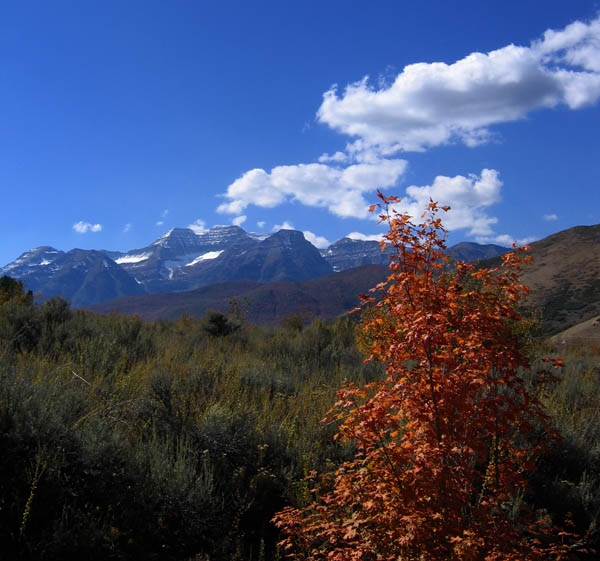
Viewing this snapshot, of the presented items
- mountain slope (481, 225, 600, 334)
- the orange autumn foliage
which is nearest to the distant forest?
the orange autumn foliage

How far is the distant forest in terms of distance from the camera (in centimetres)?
385

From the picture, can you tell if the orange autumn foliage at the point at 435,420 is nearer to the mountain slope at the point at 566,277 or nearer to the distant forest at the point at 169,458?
the distant forest at the point at 169,458

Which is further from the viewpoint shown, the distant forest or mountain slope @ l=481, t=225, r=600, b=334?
mountain slope @ l=481, t=225, r=600, b=334

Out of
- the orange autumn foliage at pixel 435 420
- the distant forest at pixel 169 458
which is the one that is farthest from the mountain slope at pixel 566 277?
the orange autumn foliage at pixel 435 420

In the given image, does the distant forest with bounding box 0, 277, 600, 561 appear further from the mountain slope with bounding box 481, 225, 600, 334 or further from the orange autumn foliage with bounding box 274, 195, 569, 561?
the mountain slope with bounding box 481, 225, 600, 334

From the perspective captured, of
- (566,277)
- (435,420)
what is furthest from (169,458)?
(566,277)

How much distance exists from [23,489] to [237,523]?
1772 mm

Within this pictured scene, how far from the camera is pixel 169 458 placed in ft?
15.5

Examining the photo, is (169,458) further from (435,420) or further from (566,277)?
(566,277)

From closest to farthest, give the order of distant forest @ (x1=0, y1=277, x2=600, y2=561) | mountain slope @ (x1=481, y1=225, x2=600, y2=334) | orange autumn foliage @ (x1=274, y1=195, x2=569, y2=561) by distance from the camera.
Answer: orange autumn foliage @ (x1=274, y1=195, x2=569, y2=561) < distant forest @ (x1=0, y1=277, x2=600, y2=561) < mountain slope @ (x1=481, y1=225, x2=600, y2=334)

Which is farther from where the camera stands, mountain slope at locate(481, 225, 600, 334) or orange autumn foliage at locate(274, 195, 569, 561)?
mountain slope at locate(481, 225, 600, 334)

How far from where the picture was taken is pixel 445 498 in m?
3.36

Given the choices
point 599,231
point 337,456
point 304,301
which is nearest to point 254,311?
point 304,301

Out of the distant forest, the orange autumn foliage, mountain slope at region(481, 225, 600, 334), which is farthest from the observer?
mountain slope at region(481, 225, 600, 334)
